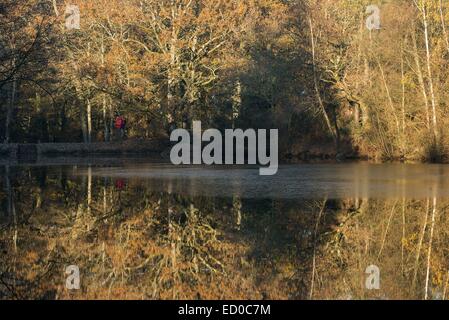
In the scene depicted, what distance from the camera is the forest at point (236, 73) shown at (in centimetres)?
4238

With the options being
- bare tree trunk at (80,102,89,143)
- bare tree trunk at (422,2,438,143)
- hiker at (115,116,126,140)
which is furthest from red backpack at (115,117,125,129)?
bare tree trunk at (422,2,438,143)

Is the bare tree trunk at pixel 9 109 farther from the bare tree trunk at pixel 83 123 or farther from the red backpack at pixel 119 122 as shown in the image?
the red backpack at pixel 119 122

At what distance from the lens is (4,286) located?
31.6 ft

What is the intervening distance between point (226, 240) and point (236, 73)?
35304 millimetres

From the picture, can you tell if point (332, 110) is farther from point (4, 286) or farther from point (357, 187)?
point (4, 286)

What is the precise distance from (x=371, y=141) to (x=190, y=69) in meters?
12.8

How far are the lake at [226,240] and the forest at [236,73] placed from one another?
18.2 meters

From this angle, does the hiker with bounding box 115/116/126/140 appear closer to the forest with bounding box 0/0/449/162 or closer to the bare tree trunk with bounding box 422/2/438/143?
the forest with bounding box 0/0/449/162

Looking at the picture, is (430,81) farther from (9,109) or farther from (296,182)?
(9,109)

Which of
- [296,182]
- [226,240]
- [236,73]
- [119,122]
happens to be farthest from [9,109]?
[226,240]

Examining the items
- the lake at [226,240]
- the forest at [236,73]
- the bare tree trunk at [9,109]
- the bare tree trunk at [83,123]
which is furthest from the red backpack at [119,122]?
the lake at [226,240]

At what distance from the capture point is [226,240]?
13.5 metres

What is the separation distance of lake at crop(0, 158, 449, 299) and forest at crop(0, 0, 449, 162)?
18.2 metres

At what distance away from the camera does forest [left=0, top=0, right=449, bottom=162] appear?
4238 centimetres
